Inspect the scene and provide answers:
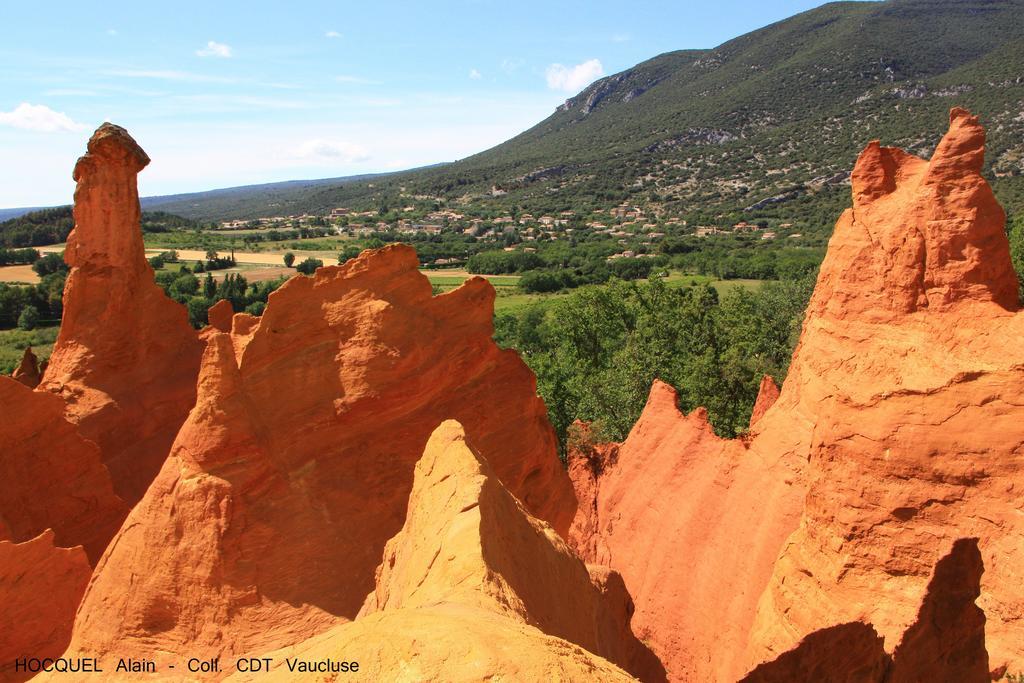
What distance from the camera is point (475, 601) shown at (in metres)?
5.55

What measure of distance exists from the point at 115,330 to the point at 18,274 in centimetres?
7779

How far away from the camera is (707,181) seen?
489ft

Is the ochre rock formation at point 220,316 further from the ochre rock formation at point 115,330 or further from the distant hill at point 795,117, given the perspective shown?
the distant hill at point 795,117

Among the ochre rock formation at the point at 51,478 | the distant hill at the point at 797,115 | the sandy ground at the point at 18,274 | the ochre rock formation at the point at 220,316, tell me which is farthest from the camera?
the distant hill at the point at 797,115

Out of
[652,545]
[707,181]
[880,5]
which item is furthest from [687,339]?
[880,5]

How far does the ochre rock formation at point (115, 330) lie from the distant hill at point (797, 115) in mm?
85370

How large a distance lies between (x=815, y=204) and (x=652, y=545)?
114 metres

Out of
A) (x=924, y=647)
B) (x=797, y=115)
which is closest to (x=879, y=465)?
(x=924, y=647)

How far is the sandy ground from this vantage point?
7464 cm

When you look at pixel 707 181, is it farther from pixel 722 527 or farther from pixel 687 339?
pixel 722 527

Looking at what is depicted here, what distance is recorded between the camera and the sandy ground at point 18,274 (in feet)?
245

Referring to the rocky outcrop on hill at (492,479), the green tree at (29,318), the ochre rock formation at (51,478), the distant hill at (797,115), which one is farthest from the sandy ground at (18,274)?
the distant hill at (797,115)

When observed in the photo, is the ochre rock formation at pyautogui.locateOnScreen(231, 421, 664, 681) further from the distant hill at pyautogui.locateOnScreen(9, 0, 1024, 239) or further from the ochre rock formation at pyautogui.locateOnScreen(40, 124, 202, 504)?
the distant hill at pyautogui.locateOnScreen(9, 0, 1024, 239)

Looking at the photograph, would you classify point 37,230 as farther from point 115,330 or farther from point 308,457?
point 308,457
